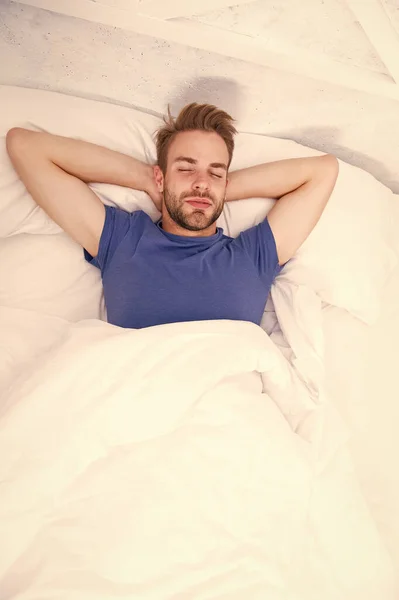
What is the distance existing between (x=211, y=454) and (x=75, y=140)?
2.79ft

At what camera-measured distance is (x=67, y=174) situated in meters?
1.33

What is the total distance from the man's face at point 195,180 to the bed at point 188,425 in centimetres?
12

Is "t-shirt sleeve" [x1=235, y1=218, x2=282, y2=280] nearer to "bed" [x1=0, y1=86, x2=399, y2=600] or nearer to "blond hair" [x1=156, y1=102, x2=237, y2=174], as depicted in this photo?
"bed" [x1=0, y1=86, x2=399, y2=600]

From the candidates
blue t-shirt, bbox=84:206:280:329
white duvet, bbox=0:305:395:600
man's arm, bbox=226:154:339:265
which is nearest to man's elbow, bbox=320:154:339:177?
man's arm, bbox=226:154:339:265

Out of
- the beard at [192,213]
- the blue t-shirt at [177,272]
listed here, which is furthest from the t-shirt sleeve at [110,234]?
the beard at [192,213]

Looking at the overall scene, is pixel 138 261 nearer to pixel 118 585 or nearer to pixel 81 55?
pixel 81 55

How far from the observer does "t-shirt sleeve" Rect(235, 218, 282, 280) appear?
138 cm

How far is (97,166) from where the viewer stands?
1347 mm

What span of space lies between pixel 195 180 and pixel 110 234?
257mm

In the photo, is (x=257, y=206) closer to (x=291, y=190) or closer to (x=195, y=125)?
(x=291, y=190)

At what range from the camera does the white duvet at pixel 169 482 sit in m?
0.93

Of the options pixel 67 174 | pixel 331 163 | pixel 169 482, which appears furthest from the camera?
pixel 331 163

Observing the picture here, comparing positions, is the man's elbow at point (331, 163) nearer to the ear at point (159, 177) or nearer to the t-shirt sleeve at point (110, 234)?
the ear at point (159, 177)

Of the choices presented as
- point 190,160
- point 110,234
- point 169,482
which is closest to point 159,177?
point 190,160
